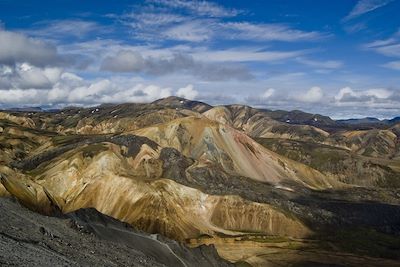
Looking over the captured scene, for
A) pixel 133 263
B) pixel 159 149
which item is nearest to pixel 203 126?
pixel 159 149

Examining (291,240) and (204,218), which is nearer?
(291,240)

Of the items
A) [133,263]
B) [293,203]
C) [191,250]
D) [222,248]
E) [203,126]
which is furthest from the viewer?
[203,126]

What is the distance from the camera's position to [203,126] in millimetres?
184750

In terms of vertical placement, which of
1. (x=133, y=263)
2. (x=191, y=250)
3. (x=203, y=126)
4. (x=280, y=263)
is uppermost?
(x=203, y=126)

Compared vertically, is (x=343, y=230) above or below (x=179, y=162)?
below

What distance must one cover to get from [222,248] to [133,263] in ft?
201

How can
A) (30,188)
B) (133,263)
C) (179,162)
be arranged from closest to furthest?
(133,263), (30,188), (179,162)

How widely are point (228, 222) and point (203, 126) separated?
61.5 meters

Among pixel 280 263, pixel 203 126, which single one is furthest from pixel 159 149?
pixel 280 263

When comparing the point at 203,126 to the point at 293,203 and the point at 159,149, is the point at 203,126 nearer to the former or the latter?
the point at 159,149

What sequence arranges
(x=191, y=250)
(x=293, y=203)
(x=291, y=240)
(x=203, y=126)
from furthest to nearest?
(x=203, y=126) → (x=293, y=203) → (x=291, y=240) → (x=191, y=250)

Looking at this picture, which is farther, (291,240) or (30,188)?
(291,240)

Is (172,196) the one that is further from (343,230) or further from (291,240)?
(343,230)

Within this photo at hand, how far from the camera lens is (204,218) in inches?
5128
